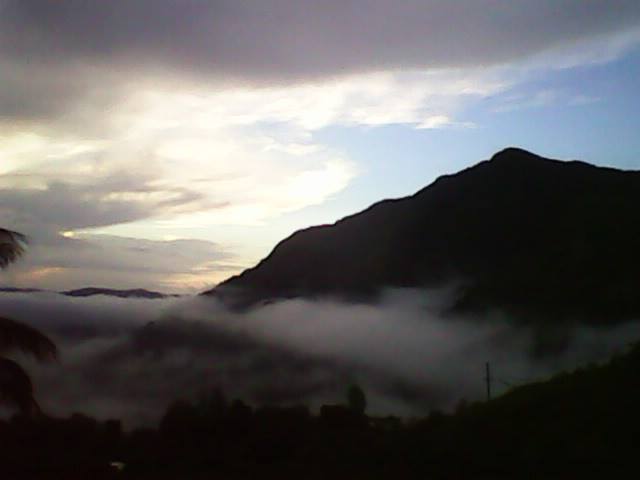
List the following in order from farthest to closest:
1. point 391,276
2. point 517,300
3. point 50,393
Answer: point 391,276, point 517,300, point 50,393

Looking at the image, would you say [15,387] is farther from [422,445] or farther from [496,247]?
[496,247]

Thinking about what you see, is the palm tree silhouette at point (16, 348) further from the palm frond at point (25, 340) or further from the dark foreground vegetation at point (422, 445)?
the dark foreground vegetation at point (422, 445)

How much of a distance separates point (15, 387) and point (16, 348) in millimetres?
625

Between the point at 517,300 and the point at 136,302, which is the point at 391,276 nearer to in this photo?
the point at 517,300

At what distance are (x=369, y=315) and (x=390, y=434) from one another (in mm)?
114833

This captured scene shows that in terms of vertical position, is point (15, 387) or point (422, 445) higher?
point (15, 387)

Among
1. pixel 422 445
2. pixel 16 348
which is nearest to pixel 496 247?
pixel 422 445

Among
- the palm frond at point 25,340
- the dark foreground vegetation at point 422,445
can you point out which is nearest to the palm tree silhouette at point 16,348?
the palm frond at point 25,340

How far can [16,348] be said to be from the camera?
12.3m

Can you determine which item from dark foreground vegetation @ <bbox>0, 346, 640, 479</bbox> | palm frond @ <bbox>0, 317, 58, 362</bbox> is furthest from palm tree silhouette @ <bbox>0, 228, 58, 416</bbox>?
dark foreground vegetation @ <bbox>0, 346, 640, 479</bbox>

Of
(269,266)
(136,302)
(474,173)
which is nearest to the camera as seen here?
(474,173)

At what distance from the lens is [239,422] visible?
76.6 ft

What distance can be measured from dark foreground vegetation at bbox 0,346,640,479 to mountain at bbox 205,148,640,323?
175 feet

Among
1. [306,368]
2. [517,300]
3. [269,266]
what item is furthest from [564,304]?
[269,266]
